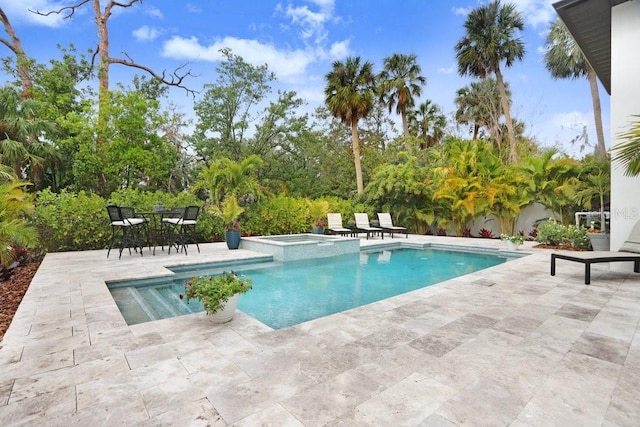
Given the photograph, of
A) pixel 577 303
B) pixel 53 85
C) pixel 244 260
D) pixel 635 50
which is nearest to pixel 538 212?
pixel 635 50

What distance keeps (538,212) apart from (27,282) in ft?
49.5

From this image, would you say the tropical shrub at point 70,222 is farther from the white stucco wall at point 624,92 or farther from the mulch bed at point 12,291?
the white stucco wall at point 624,92

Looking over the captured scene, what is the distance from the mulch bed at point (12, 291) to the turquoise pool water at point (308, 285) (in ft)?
3.64

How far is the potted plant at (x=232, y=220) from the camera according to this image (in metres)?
9.82

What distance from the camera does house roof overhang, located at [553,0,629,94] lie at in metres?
5.71

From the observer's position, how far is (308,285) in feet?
20.1

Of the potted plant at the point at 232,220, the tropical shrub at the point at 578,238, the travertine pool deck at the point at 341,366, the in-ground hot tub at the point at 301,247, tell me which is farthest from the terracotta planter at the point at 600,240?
the potted plant at the point at 232,220

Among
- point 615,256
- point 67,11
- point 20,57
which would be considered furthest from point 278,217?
point 67,11

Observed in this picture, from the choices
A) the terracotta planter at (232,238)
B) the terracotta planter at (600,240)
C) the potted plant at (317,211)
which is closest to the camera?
the terracotta planter at (600,240)

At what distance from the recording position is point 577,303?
4.10m

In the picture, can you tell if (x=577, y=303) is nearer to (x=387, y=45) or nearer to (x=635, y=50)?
(x=635, y=50)

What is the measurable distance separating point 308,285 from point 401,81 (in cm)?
1620

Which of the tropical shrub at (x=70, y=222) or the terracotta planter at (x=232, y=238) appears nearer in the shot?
the tropical shrub at (x=70, y=222)

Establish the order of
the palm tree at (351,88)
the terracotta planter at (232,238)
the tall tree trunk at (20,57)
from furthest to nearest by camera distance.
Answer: the palm tree at (351,88) → the tall tree trunk at (20,57) → the terracotta planter at (232,238)
